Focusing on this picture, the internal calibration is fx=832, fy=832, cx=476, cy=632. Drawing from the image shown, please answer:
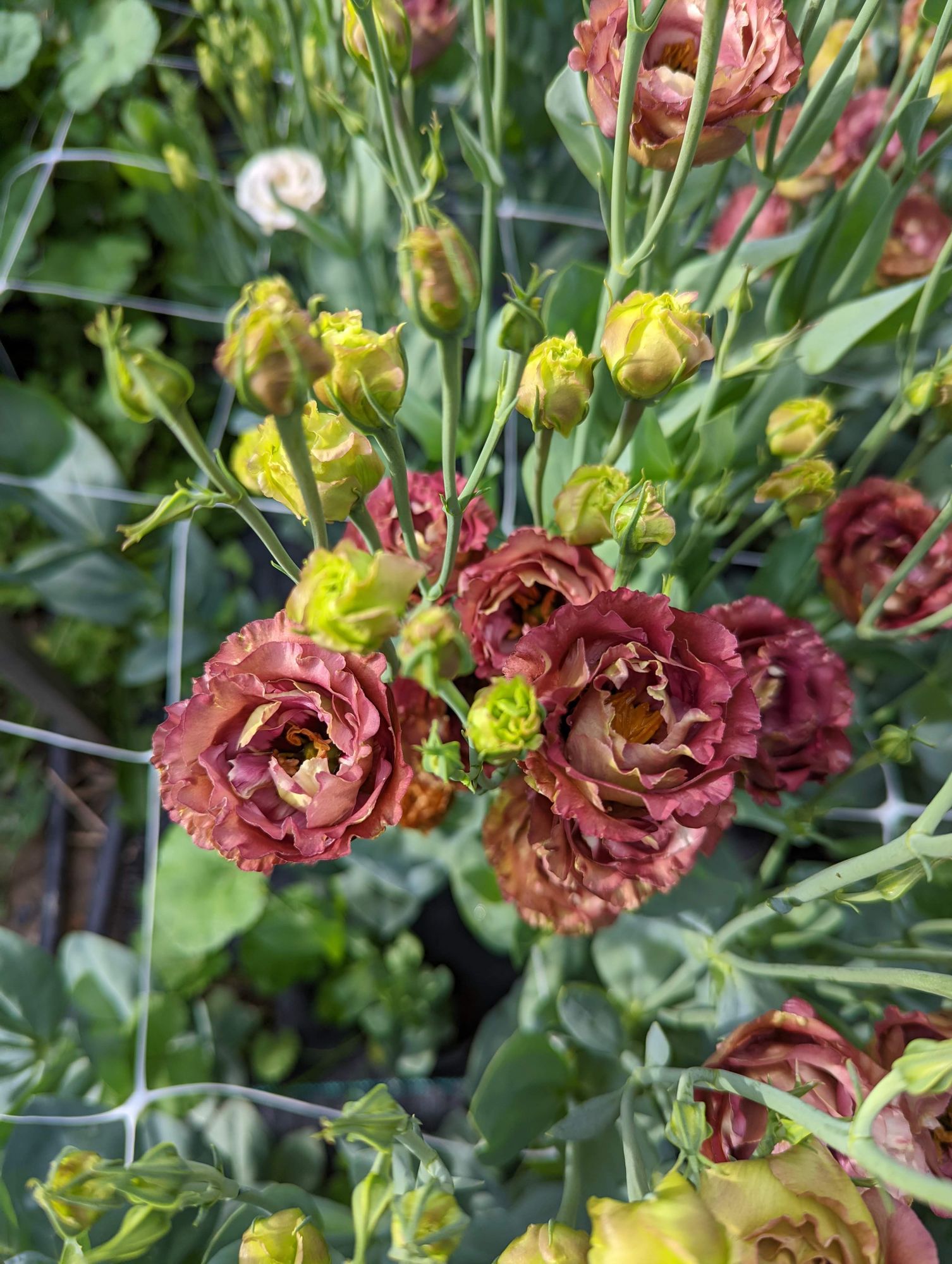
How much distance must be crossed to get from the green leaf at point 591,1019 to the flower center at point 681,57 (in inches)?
18.1

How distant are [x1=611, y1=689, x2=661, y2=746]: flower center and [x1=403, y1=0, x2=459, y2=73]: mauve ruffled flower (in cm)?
44

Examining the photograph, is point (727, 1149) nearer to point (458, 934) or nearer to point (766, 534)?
point (458, 934)

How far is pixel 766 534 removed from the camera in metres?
0.80

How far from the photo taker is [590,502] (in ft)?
1.07

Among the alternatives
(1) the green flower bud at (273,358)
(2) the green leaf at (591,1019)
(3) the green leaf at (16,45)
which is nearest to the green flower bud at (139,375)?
(1) the green flower bud at (273,358)

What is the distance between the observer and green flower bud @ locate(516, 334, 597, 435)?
300mm

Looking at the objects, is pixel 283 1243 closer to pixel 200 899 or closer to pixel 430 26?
pixel 200 899

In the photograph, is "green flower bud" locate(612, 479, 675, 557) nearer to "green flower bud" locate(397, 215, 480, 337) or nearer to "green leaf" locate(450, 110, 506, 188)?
"green flower bud" locate(397, 215, 480, 337)

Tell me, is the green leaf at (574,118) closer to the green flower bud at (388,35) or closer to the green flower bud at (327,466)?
the green flower bud at (388,35)

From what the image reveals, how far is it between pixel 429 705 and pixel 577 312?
228mm

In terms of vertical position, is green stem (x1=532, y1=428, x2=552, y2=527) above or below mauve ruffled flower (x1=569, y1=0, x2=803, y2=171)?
below

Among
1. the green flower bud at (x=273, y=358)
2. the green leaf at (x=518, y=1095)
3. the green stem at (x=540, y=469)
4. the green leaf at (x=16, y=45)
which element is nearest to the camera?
the green flower bud at (x=273, y=358)

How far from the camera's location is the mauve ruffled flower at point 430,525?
13.9 inches

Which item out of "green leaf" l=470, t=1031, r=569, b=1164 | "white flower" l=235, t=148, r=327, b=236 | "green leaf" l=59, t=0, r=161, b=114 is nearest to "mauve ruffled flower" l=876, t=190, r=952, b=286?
"white flower" l=235, t=148, r=327, b=236
